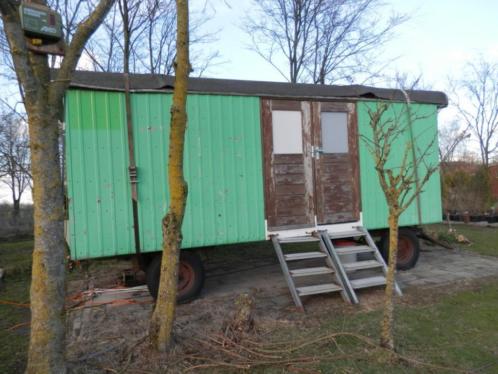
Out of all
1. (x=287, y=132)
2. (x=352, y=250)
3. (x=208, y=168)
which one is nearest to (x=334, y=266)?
(x=352, y=250)

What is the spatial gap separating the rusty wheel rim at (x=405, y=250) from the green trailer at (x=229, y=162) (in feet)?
0.22

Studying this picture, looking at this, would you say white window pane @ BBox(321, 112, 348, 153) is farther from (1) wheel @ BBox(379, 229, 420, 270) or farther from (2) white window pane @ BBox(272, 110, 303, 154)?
(1) wheel @ BBox(379, 229, 420, 270)

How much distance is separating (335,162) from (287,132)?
92cm

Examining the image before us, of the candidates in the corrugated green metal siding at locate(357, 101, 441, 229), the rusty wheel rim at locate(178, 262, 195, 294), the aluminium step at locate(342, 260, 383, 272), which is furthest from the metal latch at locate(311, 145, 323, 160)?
the rusty wheel rim at locate(178, 262, 195, 294)

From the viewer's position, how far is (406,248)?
627cm

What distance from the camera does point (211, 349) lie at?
312 centimetres

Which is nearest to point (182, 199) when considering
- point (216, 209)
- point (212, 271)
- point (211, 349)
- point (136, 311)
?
point (211, 349)

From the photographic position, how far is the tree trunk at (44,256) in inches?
95.7

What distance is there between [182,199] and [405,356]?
87.7 inches

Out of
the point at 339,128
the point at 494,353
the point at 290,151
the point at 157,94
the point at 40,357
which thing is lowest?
the point at 494,353

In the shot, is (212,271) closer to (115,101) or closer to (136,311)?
(136,311)

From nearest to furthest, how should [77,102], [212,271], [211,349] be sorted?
[211,349], [77,102], [212,271]

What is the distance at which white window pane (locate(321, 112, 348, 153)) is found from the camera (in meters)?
5.53

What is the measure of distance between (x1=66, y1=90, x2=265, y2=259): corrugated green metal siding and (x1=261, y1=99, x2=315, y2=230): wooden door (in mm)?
167
